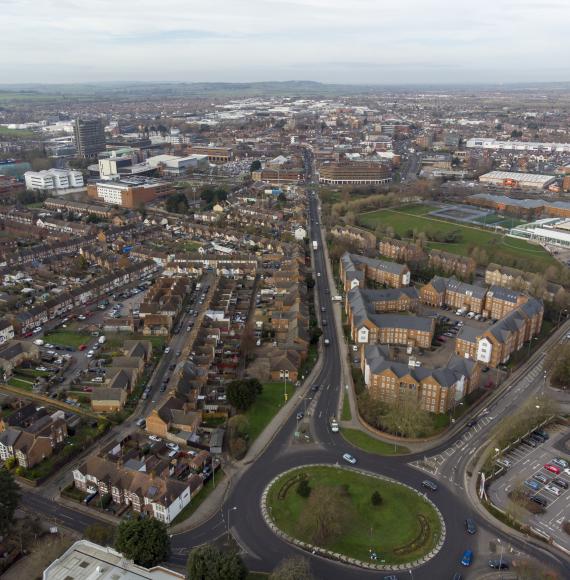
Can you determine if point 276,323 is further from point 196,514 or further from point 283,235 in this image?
point 283,235

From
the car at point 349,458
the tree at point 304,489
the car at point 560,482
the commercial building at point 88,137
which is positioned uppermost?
the commercial building at point 88,137

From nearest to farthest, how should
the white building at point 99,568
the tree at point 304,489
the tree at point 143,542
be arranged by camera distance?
1. the white building at point 99,568
2. the tree at point 143,542
3. the tree at point 304,489

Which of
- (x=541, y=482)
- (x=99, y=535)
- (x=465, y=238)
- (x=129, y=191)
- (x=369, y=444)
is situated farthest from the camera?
(x=129, y=191)

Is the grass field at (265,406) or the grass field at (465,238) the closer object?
the grass field at (265,406)

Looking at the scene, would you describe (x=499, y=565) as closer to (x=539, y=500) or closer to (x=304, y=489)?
(x=539, y=500)

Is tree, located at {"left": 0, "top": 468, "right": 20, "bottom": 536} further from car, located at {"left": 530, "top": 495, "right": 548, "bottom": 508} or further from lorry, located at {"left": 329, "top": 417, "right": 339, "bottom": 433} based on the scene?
car, located at {"left": 530, "top": 495, "right": 548, "bottom": 508}

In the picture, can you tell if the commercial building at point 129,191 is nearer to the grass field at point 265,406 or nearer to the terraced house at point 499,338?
the grass field at point 265,406

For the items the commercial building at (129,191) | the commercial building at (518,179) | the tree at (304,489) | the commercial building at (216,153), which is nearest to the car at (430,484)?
the tree at (304,489)

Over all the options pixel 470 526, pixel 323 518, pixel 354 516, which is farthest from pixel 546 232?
pixel 323 518
